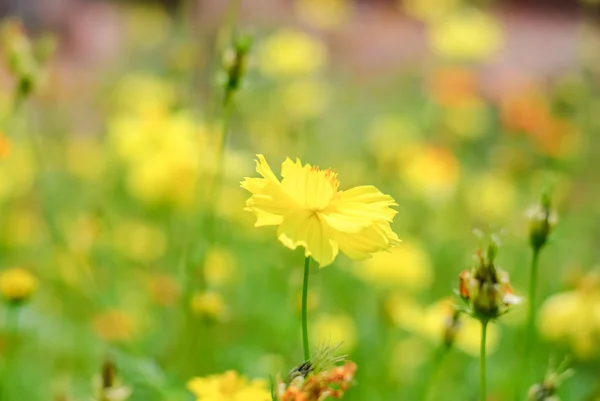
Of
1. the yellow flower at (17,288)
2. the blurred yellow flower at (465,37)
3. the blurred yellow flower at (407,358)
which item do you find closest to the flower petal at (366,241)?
the yellow flower at (17,288)

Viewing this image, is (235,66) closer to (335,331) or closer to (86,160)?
(335,331)

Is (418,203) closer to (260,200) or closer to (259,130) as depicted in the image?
(259,130)

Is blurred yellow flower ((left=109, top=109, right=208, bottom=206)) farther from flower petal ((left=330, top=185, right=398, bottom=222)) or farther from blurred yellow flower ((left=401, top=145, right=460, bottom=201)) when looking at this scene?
flower petal ((left=330, top=185, right=398, bottom=222))

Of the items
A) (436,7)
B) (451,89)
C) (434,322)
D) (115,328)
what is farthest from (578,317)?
(436,7)

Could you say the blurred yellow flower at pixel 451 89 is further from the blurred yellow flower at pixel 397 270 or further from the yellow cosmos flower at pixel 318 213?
the yellow cosmos flower at pixel 318 213

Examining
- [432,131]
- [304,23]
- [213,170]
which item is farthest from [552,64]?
[213,170]

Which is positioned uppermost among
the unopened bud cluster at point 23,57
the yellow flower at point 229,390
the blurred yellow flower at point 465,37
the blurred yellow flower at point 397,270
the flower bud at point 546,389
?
the blurred yellow flower at point 465,37

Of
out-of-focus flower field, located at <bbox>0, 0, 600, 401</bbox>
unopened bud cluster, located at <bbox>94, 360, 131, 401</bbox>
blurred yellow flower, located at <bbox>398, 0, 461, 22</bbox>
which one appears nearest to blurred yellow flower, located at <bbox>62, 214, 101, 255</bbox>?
out-of-focus flower field, located at <bbox>0, 0, 600, 401</bbox>
